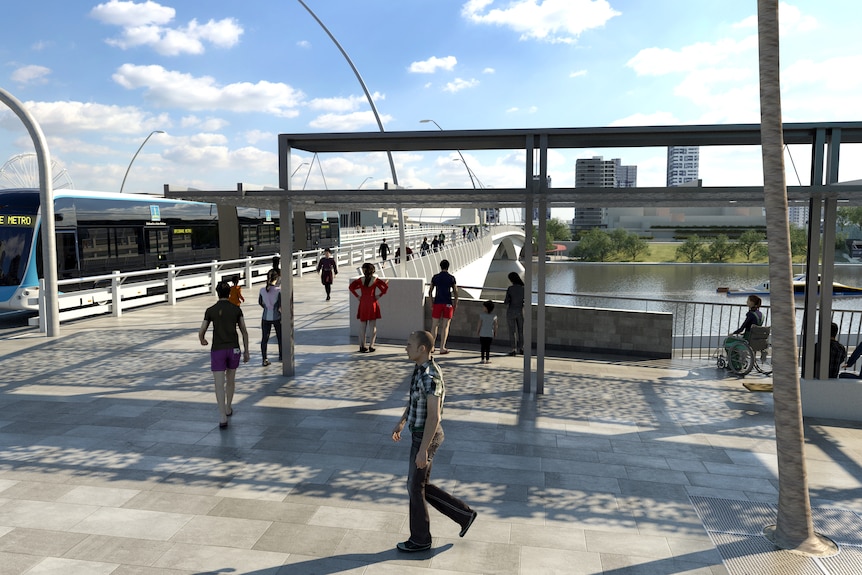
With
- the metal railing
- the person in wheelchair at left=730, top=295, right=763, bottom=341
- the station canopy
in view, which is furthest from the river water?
the station canopy

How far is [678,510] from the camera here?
17.6ft

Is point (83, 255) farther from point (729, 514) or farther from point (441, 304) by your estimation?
point (729, 514)

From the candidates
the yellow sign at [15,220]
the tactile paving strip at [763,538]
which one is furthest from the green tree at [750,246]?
the tactile paving strip at [763,538]

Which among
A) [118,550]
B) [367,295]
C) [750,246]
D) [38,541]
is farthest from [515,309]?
[750,246]

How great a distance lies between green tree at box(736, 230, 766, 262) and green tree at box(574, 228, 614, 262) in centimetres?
1941

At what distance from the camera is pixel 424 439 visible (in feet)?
14.5

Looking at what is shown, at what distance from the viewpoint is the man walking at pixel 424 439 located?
4.39m

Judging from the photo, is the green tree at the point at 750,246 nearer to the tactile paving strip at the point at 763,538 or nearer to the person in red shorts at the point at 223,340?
the tactile paving strip at the point at 763,538

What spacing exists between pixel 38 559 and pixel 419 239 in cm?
4336

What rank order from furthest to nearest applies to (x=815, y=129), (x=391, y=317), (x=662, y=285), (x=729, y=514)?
(x=662, y=285) → (x=391, y=317) → (x=815, y=129) → (x=729, y=514)

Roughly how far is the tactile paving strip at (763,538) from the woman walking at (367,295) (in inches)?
281

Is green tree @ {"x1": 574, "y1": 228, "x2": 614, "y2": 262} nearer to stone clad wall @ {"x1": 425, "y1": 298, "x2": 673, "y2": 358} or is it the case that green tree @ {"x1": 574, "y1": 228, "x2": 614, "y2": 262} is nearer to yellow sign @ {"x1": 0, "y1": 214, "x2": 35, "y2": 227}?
stone clad wall @ {"x1": 425, "y1": 298, "x2": 673, "y2": 358}

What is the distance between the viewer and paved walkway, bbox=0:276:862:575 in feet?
15.0

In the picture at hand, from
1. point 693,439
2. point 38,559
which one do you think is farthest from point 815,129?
point 38,559
